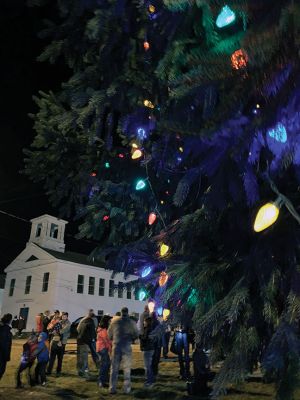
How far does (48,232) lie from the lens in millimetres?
44812

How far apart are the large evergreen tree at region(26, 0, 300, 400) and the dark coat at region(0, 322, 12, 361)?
3.50 meters

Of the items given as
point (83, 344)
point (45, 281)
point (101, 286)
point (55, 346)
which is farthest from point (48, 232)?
point (83, 344)

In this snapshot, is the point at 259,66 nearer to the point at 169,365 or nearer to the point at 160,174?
the point at 160,174

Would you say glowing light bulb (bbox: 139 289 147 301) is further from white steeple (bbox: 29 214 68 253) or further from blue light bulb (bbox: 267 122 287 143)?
white steeple (bbox: 29 214 68 253)

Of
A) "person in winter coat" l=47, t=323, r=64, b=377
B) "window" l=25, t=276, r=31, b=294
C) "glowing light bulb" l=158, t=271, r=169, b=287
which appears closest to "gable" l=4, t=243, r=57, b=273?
"window" l=25, t=276, r=31, b=294

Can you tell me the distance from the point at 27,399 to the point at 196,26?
24.4 feet

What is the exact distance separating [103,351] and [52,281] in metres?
32.5

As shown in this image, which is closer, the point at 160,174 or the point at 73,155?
the point at 160,174

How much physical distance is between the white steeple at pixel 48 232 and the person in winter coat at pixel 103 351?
1340 inches

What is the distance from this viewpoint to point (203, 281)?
3.61m

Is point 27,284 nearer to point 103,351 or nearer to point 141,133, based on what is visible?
point 103,351

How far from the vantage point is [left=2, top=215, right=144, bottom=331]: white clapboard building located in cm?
4056

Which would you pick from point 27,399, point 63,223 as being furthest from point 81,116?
point 63,223

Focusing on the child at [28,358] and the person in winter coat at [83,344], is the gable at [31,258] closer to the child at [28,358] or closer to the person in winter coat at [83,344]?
A: the person in winter coat at [83,344]
